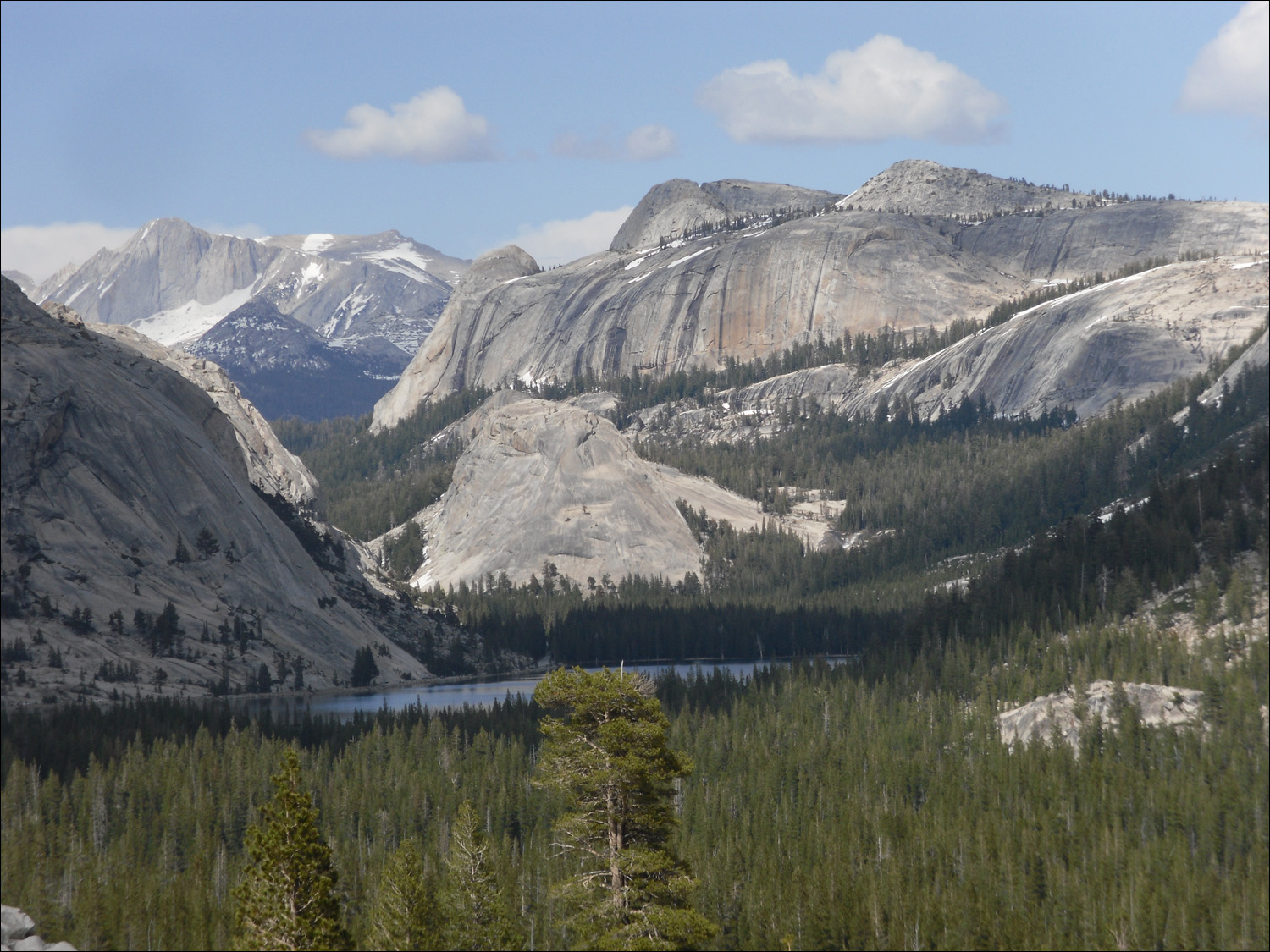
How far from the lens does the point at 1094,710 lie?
130625mm

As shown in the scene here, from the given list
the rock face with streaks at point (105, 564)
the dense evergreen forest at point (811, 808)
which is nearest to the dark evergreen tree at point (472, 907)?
the dense evergreen forest at point (811, 808)

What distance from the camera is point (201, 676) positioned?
171125mm

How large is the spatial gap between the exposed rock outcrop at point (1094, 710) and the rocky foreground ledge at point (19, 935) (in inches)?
3159

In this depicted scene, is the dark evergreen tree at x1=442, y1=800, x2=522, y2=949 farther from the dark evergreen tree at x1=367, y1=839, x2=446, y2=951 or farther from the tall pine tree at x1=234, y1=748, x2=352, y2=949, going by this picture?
the tall pine tree at x1=234, y1=748, x2=352, y2=949

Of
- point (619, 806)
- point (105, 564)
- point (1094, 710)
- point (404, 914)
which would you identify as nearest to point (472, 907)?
point (404, 914)

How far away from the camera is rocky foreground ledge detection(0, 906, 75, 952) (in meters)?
83.3

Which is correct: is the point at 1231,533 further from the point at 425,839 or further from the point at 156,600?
→ the point at 156,600

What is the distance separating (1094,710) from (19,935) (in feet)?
291

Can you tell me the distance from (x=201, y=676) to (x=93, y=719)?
32.5 m

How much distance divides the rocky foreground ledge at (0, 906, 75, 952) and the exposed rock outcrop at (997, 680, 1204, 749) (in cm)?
8023

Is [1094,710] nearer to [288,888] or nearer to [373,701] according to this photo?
[373,701]

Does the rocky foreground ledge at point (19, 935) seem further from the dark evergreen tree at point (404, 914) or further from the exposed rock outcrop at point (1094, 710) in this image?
the exposed rock outcrop at point (1094, 710)

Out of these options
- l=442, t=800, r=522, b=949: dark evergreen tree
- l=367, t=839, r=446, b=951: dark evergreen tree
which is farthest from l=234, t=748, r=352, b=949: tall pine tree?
l=442, t=800, r=522, b=949: dark evergreen tree

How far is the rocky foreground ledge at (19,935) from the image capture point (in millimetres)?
83312
